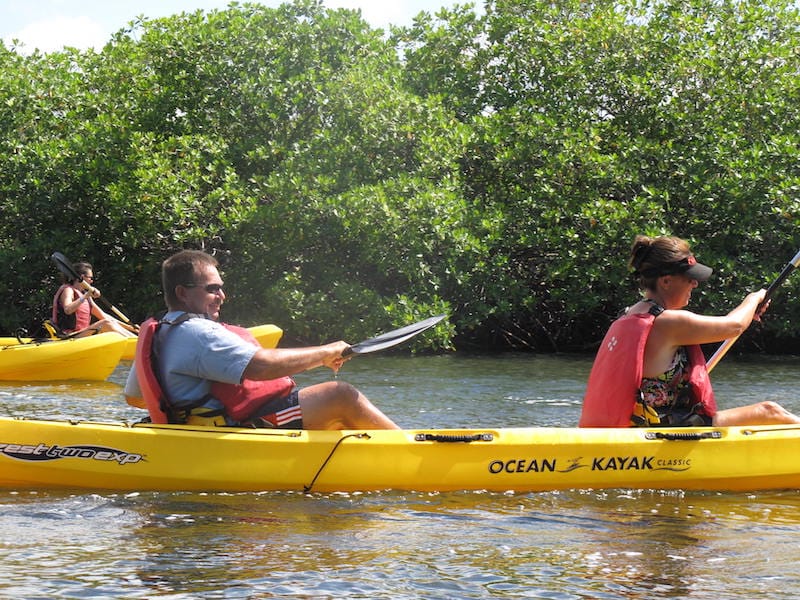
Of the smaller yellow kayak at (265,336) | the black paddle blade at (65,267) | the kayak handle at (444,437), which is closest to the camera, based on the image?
the kayak handle at (444,437)

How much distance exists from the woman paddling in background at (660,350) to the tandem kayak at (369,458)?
0.12 metres

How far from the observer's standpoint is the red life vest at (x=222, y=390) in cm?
538

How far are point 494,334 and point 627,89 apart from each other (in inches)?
157

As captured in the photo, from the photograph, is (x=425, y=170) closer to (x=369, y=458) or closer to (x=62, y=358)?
(x=62, y=358)

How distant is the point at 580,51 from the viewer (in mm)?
16609

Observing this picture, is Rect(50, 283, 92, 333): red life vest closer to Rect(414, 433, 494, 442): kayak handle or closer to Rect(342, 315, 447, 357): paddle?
Rect(342, 315, 447, 357): paddle

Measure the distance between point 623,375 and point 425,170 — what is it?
34.3 ft

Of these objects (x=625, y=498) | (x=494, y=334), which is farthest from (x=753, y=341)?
(x=625, y=498)

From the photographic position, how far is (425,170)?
1586 centimetres

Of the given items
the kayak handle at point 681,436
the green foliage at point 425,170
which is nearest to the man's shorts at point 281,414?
the kayak handle at point 681,436

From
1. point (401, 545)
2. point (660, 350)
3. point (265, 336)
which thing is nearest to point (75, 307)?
point (265, 336)

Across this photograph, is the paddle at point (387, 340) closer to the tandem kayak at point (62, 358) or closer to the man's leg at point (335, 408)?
the man's leg at point (335, 408)

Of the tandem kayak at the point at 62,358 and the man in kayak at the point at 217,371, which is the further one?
the tandem kayak at the point at 62,358

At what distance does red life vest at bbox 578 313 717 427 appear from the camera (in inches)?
217
